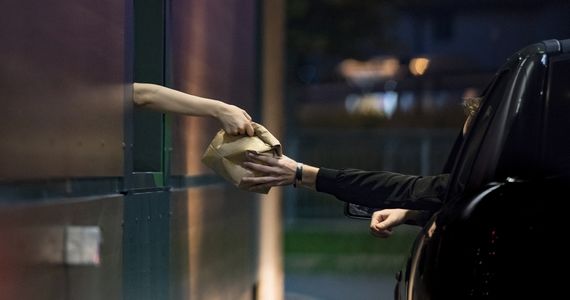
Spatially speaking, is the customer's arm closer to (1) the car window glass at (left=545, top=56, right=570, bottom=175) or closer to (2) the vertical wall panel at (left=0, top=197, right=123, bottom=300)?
(2) the vertical wall panel at (left=0, top=197, right=123, bottom=300)

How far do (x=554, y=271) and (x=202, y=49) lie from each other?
12.6 ft

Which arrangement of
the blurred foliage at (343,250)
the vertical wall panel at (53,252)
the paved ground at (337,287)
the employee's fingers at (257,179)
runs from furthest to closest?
the blurred foliage at (343,250), the paved ground at (337,287), the employee's fingers at (257,179), the vertical wall panel at (53,252)

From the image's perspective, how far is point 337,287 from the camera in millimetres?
12445

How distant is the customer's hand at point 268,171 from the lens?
4582mm

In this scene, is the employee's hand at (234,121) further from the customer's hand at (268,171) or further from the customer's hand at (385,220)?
the customer's hand at (385,220)

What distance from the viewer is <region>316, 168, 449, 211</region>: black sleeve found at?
451cm

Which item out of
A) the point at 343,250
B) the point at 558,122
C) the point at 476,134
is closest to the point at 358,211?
the point at 476,134

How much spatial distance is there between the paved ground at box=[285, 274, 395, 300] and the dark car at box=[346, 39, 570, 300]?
714 cm

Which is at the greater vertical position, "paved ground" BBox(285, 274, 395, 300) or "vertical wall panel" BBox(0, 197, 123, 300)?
"vertical wall panel" BBox(0, 197, 123, 300)

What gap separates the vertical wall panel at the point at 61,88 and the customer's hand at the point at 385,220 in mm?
1358

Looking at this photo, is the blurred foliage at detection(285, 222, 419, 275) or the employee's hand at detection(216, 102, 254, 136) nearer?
the employee's hand at detection(216, 102, 254, 136)

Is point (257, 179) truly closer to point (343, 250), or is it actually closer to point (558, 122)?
point (558, 122)

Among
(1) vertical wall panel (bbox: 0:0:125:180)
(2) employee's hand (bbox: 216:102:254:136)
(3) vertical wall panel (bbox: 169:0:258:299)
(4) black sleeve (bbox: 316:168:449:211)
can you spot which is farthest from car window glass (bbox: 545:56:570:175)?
(3) vertical wall panel (bbox: 169:0:258:299)

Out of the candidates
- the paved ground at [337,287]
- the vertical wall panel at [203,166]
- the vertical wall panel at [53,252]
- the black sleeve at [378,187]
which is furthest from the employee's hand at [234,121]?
the paved ground at [337,287]
